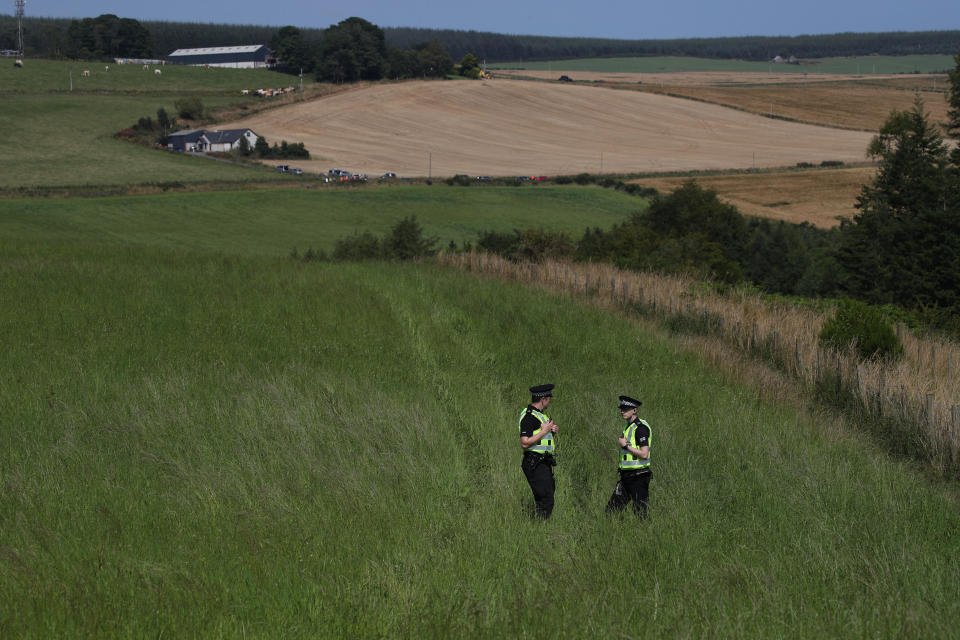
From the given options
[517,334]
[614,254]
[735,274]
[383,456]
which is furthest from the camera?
[614,254]

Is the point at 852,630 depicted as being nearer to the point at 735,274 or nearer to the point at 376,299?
the point at 376,299

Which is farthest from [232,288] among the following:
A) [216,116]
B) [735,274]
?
[216,116]

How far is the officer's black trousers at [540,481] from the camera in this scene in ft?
29.4

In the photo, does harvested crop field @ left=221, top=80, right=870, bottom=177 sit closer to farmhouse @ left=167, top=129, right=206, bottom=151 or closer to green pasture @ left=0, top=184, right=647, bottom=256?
farmhouse @ left=167, top=129, right=206, bottom=151

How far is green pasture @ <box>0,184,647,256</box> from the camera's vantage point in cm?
4831

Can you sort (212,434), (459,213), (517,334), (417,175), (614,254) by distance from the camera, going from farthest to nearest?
1. (417,175)
2. (459,213)
3. (614,254)
4. (517,334)
5. (212,434)

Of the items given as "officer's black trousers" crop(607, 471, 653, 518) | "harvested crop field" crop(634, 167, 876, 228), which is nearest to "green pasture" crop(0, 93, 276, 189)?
"harvested crop field" crop(634, 167, 876, 228)

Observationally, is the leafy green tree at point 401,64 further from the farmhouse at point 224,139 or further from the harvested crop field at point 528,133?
the farmhouse at point 224,139

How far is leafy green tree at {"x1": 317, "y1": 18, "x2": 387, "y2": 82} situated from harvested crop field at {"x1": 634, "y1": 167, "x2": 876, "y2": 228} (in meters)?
67.6

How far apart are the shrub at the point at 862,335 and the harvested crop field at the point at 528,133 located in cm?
7011

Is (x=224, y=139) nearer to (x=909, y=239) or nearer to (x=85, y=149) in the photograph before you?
(x=85, y=149)

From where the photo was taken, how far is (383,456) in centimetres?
1117

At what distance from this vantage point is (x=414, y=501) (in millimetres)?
9680

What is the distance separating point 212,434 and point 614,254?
1198 inches
